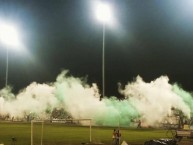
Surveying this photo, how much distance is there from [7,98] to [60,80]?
16916 mm

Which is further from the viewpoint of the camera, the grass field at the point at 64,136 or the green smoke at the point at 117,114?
the green smoke at the point at 117,114

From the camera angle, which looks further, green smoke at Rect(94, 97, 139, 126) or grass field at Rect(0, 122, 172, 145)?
green smoke at Rect(94, 97, 139, 126)

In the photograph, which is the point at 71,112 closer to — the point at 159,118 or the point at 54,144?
the point at 159,118

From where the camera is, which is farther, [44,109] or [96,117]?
[44,109]

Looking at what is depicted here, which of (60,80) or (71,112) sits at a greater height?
(60,80)

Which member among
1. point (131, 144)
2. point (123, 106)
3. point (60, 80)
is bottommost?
point (131, 144)

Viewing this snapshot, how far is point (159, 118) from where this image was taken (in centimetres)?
7419

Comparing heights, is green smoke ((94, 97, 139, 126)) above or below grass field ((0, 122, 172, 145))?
above

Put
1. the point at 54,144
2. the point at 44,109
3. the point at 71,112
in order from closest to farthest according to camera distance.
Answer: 1. the point at 54,144
2. the point at 71,112
3. the point at 44,109

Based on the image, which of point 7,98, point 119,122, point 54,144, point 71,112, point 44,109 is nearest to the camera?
point 54,144

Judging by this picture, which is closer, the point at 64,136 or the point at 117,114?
the point at 64,136

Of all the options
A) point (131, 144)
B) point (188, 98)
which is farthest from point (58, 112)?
point (131, 144)

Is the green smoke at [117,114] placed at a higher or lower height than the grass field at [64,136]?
higher

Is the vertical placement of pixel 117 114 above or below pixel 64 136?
above
